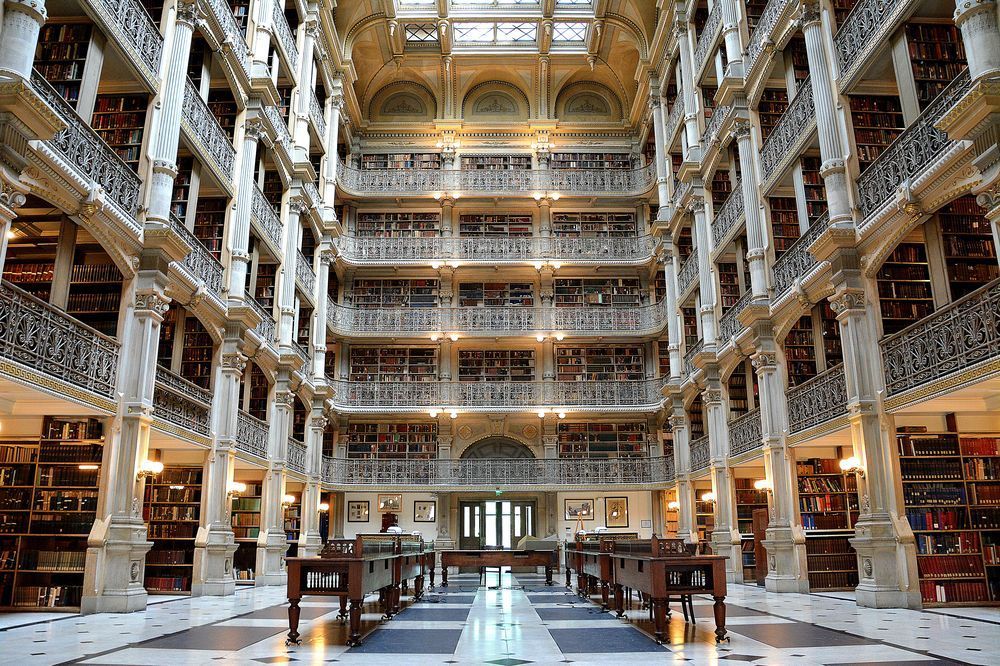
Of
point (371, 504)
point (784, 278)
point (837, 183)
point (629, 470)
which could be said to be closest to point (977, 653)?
point (837, 183)

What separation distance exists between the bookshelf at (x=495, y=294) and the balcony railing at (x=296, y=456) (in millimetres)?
6253

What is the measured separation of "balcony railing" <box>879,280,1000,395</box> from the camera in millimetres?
6598

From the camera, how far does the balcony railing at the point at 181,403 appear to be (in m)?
9.44

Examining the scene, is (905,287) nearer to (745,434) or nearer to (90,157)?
(745,434)

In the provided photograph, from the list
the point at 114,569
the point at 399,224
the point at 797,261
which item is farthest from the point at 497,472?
the point at 114,569

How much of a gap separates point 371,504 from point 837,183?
546 inches

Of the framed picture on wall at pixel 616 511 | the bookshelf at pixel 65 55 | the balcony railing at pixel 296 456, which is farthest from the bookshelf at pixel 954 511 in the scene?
the framed picture on wall at pixel 616 511

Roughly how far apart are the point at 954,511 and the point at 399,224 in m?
15.7

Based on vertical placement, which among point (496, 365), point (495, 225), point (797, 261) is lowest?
point (797, 261)

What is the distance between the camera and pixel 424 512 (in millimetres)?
19125

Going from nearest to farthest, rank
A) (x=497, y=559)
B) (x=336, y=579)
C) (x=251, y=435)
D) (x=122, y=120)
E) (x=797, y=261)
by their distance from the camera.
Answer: (x=336, y=579) → (x=122, y=120) → (x=797, y=261) → (x=497, y=559) → (x=251, y=435)

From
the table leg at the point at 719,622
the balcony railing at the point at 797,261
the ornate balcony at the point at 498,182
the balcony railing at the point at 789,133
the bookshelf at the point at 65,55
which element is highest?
the ornate balcony at the point at 498,182

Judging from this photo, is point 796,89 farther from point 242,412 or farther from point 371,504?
point 371,504

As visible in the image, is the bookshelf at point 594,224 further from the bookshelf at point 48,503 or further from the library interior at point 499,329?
the bookshelf at point 48,503
